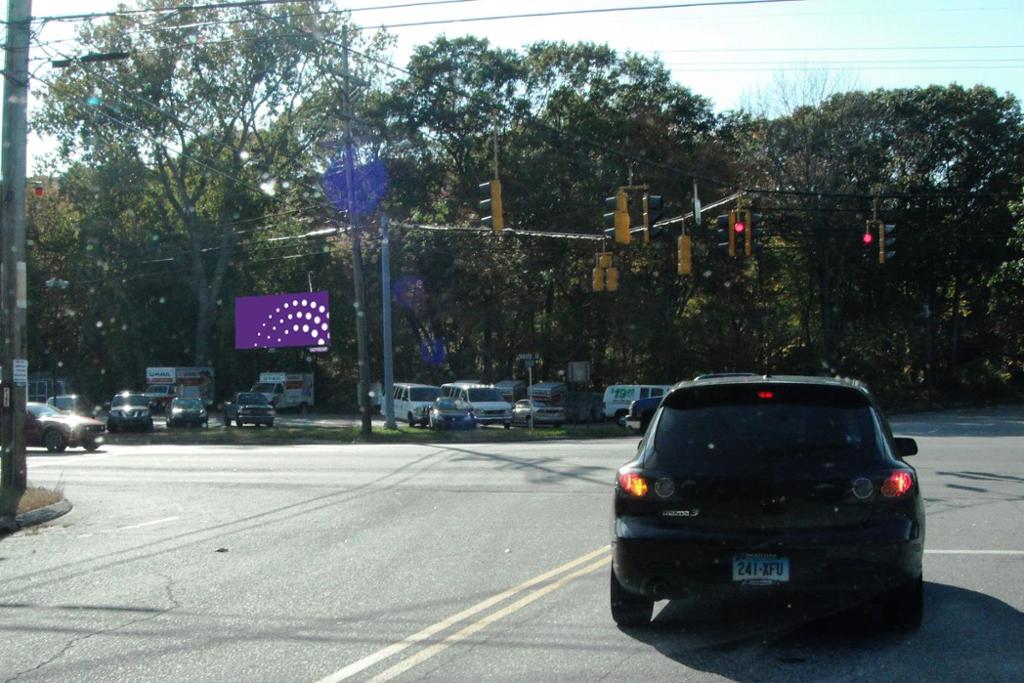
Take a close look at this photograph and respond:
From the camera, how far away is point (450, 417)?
42.1m

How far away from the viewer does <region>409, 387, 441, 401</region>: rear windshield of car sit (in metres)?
46.8

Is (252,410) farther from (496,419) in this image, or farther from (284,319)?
(284,319)

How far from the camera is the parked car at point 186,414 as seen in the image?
4700 cm

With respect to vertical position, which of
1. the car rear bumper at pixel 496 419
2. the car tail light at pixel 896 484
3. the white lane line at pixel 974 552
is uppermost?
the car tail light at pixel 896 484

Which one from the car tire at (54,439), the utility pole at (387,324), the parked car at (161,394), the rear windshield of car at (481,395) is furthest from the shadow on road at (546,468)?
the parked car at (161,394)

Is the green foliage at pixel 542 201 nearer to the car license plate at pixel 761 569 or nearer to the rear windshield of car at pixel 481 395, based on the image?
the rear windshield of car at pixel 481 395

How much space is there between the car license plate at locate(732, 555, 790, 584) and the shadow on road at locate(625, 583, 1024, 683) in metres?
0.46

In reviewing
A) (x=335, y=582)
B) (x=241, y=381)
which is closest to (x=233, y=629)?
(x=335, y=582)

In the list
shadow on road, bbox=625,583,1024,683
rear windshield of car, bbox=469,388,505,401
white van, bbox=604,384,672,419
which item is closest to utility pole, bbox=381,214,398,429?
rear windshield of car, bbox=469,388,505,401

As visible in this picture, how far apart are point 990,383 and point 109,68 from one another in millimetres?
53791

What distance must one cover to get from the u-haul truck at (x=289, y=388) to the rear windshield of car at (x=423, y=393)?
810 inches

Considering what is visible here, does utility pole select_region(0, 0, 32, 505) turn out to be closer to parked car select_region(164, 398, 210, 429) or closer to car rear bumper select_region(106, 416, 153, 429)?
car rear bumper select_region(106, 416, 153, 429)

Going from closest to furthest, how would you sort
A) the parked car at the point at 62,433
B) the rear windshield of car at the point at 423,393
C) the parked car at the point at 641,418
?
the parked car at the point at 641,418
the parked car at the point at 62,433
the rear windshield of car at the point at 423,393

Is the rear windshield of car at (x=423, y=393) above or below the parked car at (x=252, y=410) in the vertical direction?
above
